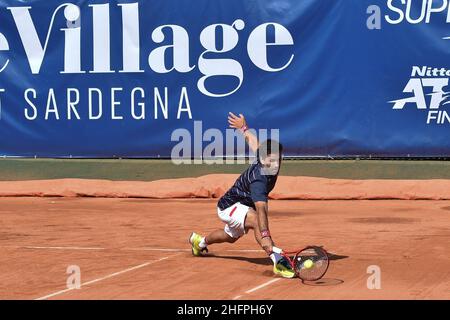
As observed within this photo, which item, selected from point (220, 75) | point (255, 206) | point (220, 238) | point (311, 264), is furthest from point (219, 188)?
point (311, 264)

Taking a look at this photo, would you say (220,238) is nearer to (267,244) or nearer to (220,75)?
(267,244)

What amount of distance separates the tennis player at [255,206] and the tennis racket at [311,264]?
12 cm

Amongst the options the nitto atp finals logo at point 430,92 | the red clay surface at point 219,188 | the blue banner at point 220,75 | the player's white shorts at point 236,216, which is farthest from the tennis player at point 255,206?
the nitto atp finals logo at point 430,92

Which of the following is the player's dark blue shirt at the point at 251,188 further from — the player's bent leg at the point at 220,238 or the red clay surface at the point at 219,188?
the red clay surface at the point at 219,188

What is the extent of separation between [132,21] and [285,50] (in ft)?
8.72

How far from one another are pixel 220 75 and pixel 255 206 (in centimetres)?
679

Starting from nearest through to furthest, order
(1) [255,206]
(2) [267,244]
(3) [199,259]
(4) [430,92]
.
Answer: (2) [267,244] → (1) [255,206] → (3) [199,259] → (4) [430,92]

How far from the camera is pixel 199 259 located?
991 centimetres

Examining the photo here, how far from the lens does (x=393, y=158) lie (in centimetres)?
1538

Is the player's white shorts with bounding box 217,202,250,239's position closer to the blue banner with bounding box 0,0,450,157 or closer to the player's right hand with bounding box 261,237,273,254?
the player's right hand with bounding box 261,237,273,254

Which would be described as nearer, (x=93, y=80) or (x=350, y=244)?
(x=350, y=244)
